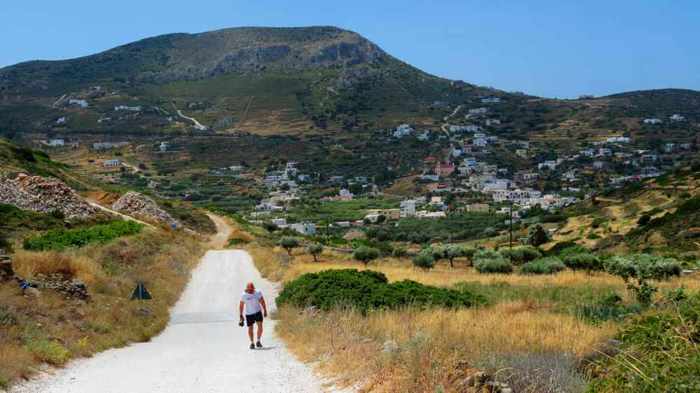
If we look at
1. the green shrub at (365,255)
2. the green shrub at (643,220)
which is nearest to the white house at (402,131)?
the green shrub at (643,220)

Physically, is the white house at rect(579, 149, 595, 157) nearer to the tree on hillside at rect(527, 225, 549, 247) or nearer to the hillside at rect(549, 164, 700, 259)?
the hillside at rect(549, 164, 700, 259)

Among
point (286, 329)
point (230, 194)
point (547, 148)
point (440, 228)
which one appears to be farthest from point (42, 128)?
point (286, 329)

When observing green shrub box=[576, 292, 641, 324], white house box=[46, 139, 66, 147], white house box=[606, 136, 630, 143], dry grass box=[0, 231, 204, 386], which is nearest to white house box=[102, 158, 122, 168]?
white house box=[46, 139, 66, 147]

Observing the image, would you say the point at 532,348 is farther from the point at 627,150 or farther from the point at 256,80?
the point at 256,80

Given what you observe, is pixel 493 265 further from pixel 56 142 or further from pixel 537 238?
pixel 56 142

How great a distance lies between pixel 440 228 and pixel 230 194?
120 feet

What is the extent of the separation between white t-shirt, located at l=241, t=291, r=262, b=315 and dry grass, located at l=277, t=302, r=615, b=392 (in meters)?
0.88

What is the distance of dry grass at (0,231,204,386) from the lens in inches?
412

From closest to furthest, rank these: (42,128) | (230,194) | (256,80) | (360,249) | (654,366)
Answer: (654,366)
(360,249)
(230,194)
(42,128)
(256,80)

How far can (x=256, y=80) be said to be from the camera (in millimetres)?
182125

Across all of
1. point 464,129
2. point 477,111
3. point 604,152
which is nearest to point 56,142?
point 464,129

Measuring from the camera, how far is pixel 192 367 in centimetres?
1055

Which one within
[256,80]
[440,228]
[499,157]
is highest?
[256,80]

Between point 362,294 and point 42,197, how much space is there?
28.4 meters
